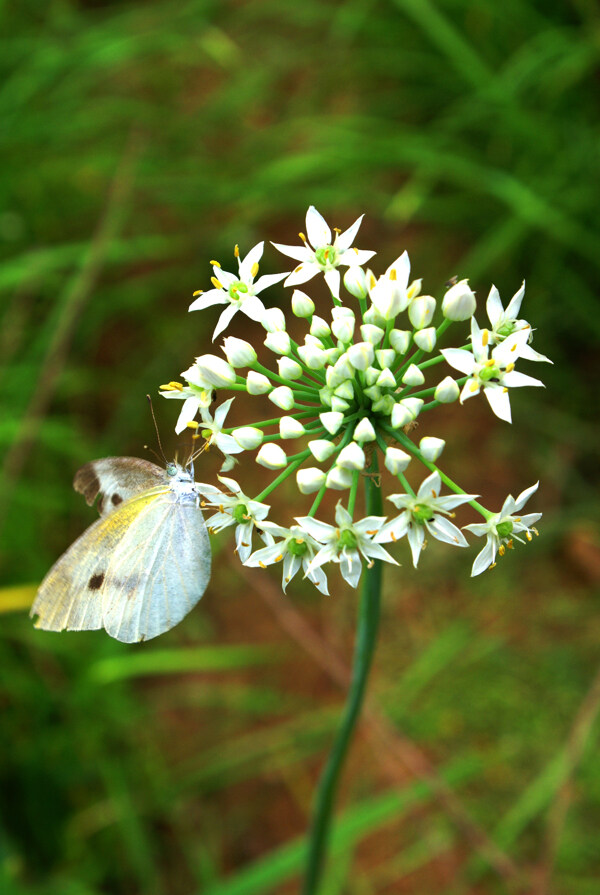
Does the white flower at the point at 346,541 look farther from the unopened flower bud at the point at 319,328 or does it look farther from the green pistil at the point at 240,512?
the unopened flower bud at the point at 319,328

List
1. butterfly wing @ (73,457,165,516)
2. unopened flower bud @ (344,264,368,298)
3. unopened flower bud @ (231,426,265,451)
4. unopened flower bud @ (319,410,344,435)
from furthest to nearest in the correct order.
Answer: butterfly wing @ (73,457,165,516)
unopened flower bud @ (344,264,368,298)
unopened flower bud @ (231,426,265,451)
unopened flower bud @ (319,410,344,435)

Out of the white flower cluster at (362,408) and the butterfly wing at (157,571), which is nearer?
the white flower cluster at (362,408)

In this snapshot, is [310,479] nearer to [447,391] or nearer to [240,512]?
[240,512]

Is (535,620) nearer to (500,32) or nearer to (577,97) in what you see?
(577,97)

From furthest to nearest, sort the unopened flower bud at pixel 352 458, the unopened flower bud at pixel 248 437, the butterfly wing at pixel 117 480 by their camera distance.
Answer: the butterfly wing at pixel 117 480
the unopened flower bud at pixel 248 437
the unopened flower bud at pixel 352 458

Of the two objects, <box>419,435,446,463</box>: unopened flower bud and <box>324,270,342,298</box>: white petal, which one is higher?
<box>324,270,342,298</box>: white petal

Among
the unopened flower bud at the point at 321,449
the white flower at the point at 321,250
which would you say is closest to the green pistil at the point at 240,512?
the unopened flower bud at the point at 321,449

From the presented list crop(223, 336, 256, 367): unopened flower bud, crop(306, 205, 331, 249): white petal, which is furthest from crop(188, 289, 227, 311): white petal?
crop(306, 205, 331, 249): white petal

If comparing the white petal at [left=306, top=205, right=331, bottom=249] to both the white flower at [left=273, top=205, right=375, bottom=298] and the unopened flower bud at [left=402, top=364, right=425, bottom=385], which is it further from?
the unopened flower bud at [left=402, top=364, right=425, bottom=385]
